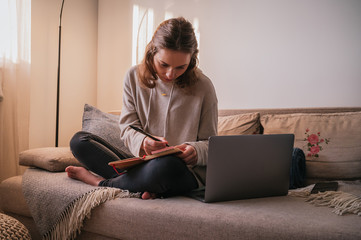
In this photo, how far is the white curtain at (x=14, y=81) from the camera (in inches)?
76.4

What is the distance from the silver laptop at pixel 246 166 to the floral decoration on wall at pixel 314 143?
1.49 ft

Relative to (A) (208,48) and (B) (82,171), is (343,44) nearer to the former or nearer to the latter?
(A) (208,48)

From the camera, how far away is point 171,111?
1.35m

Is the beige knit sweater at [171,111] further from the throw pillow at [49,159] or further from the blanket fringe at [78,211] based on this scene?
the throw pillow at [49,159]

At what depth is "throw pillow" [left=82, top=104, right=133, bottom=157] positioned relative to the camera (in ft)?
5.61

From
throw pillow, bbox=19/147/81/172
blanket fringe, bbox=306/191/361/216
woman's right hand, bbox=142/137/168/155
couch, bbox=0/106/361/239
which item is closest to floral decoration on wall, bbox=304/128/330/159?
couch, bbox=0/106/361/239

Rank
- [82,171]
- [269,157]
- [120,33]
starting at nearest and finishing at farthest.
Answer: [269,157]
[82,171]
[120,33]

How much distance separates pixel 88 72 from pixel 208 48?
113 cm

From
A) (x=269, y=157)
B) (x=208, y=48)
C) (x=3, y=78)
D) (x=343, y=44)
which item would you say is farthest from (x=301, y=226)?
(x=3, y=78)

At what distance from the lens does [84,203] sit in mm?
1105

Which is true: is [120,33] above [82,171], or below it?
above

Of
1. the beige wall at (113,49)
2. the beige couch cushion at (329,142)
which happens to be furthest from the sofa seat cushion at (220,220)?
the beige wall at (113,49)

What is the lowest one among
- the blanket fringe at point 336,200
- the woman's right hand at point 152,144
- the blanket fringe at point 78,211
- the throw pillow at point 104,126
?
the blanket fringe at point 78,211

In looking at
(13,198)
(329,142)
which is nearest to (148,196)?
(13,198)
